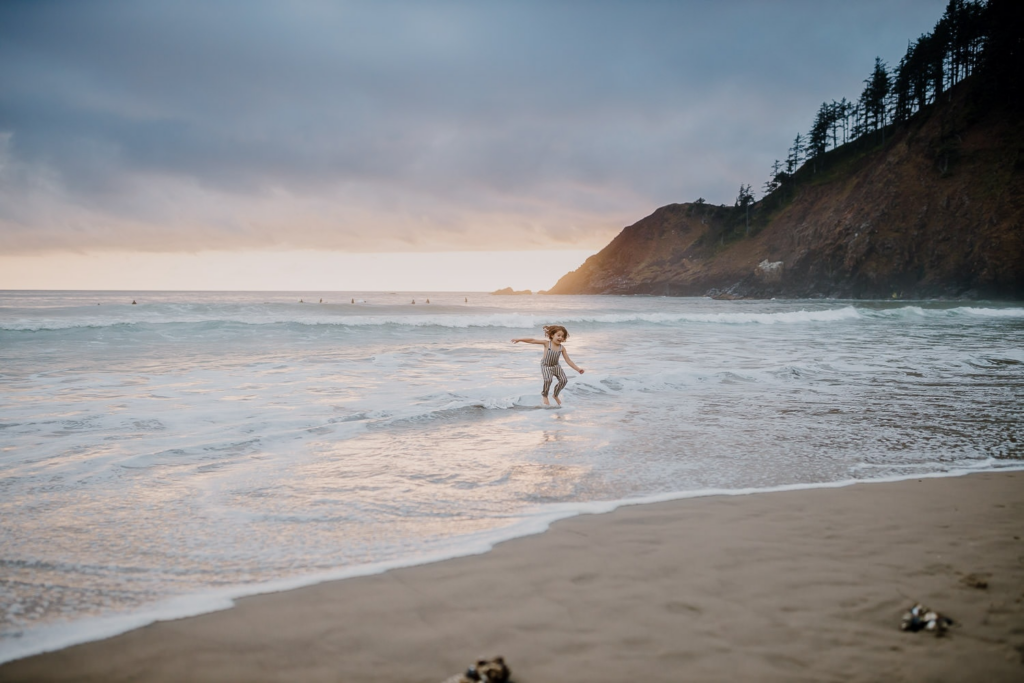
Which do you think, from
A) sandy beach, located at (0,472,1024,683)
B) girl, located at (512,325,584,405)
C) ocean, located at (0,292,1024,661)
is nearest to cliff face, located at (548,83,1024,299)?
ocean, located at (0,292,1024,661)

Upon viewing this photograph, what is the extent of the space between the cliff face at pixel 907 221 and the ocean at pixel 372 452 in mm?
48022

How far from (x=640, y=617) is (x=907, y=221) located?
69.6 metres

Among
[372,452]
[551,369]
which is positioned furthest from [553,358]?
[372,452]

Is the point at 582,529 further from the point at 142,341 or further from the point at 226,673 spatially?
the point at 142,341

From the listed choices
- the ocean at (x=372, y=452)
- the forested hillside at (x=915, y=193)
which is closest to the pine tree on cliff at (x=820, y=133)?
the forested hillside at (x=915, y=193)

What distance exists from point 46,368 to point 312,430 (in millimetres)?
10615

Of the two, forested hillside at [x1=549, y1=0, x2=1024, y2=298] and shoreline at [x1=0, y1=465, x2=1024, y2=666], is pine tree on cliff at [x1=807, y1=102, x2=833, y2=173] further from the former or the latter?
shoreline at [x1=0, y1=465, x2=1024, y2=666]

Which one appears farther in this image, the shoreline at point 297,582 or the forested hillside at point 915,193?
the forested hillside at point 915,193

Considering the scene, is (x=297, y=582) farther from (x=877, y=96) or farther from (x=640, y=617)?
(x=877, y=96)

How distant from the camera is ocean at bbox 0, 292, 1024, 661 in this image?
125 inches

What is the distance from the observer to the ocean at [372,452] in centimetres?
318

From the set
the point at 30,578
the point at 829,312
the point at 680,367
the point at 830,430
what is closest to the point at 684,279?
the point at 829,312

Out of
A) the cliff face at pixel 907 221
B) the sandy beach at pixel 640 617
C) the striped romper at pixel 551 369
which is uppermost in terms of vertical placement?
the cliff face at pixel 907 221

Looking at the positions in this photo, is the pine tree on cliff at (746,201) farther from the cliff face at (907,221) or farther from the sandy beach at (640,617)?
the sandy beach at (640,617)
